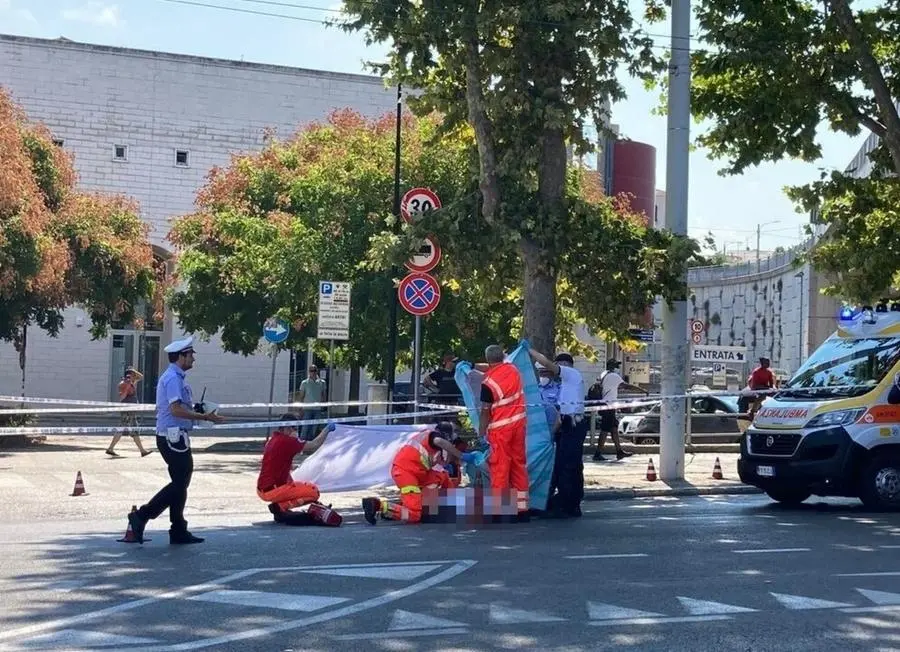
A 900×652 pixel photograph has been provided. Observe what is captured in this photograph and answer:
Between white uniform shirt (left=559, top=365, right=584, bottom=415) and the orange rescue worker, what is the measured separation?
0.92 m

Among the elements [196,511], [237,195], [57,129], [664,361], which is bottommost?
[196,511]

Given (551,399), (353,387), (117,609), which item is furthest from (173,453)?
(353,387)

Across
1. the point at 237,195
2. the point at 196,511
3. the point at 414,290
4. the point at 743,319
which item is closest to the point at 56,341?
the point at 237,195

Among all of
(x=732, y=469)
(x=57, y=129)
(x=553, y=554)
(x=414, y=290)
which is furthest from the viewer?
(x=57, y=129)

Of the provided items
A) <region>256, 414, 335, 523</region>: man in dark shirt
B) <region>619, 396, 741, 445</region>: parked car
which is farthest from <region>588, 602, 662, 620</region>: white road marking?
<region>619, 396, 741, 445</region>: parked car

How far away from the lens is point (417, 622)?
820cm

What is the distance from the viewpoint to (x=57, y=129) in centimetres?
4031

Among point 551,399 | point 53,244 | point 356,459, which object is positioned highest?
point 53,244

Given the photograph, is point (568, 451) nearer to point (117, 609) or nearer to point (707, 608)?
point (707, 608)

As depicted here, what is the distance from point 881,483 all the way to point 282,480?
6.90m

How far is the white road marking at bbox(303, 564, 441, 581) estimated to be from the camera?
32.6ft

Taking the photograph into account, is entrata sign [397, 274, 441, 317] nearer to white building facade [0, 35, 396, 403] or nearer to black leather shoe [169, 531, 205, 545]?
black leather shoe [169, 531, 205, 545]

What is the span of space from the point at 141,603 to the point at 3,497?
7821 mm

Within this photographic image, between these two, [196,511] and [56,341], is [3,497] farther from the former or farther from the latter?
[56,341]
